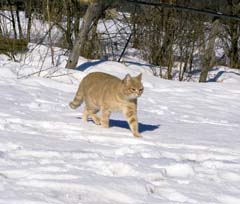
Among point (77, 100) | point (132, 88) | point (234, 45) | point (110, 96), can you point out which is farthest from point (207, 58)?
point (132, 88)

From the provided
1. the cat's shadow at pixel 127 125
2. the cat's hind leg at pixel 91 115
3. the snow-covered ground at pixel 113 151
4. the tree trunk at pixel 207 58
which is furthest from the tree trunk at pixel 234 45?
the cat's hind leg at pixel 91 115

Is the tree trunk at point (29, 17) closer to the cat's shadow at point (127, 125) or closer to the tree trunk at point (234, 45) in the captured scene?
the cat's shadow at point (127, 125)

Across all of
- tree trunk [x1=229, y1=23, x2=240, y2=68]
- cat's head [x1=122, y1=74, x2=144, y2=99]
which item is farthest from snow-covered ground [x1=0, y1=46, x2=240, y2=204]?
tree trunk [x1=229, y1=23, x2=240, y2=68]

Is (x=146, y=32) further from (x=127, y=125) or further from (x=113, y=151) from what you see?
(x=113, y=151)

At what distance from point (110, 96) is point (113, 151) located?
1424 millimetres

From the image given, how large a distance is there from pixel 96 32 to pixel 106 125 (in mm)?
7867

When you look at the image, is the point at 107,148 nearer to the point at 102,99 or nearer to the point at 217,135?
the point at 102,99

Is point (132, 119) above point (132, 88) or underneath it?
underneath

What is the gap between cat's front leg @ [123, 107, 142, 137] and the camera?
6.70 meters

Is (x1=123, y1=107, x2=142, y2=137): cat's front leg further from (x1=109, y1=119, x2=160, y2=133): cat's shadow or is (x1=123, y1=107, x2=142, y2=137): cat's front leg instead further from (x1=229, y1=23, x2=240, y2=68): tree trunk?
(x1=229, y1=23, x2=240, y2=68): tree trunk

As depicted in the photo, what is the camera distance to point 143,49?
15.7 meters

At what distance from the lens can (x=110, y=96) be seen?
6.98 meters

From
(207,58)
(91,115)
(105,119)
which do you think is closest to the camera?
(105,119)

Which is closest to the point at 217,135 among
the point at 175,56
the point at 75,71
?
the point at 75,71
